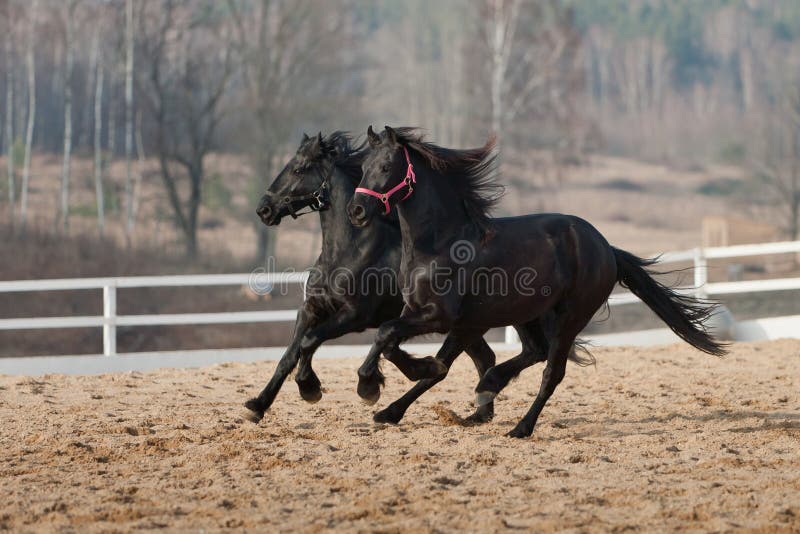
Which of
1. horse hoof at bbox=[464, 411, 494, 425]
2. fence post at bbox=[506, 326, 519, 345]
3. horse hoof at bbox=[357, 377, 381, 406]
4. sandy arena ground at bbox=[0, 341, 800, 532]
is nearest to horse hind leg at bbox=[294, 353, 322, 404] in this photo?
sandy arena ground at bbox=[0, 341, 800, 532]

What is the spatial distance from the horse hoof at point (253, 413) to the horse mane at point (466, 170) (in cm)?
183

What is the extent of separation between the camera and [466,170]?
629 centimetres

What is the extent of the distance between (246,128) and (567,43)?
937cm

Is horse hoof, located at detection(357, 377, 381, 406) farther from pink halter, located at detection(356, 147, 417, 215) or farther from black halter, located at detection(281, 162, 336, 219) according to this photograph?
black halter, located at detection(281, 162, 336, 219)

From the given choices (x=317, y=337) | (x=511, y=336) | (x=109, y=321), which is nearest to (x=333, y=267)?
(x=317, y=337)

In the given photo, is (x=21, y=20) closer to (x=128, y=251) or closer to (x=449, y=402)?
(x=128, y=251)

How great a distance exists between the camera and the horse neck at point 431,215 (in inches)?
237

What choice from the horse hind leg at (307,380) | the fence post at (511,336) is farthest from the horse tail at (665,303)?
the fence post at (511,336)

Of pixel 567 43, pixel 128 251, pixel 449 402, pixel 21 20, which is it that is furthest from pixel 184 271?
pixel 449 402

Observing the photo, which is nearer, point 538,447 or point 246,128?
point 538,447

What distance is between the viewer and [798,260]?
29750 millimetres

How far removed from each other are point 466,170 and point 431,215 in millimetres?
436

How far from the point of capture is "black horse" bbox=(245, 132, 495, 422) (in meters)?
6.38

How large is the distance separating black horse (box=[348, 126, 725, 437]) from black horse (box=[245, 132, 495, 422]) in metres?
0.37
